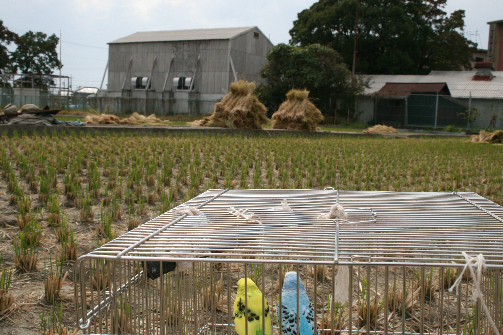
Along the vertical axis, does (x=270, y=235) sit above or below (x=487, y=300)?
above

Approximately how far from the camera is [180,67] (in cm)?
3284

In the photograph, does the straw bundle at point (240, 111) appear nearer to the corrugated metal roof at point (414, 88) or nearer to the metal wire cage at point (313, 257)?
the metal wire cage at point (313, 257)

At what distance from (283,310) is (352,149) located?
9.46 m

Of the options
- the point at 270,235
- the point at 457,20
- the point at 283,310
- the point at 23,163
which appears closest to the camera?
the point at 283,310

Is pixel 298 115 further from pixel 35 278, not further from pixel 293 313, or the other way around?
pixel 293 313

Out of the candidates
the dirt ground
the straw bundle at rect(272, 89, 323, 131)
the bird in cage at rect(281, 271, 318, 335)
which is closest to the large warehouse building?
the straw bundle at rect(272, 89, 323, 131)

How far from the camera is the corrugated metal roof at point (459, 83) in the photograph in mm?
29391

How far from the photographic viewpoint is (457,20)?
38594 millimetres

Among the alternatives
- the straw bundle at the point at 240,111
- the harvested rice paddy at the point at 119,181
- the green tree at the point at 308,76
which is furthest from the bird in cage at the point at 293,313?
the green tree at the point at 308,76

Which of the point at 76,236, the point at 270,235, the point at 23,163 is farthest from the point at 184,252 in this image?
the point at 23,163

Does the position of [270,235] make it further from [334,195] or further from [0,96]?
[0,96]

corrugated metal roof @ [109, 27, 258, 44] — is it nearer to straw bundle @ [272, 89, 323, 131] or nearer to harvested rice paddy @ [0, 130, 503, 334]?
straw bundle @ [272, 89, 323, 131]

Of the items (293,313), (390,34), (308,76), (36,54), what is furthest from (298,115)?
(36,54)

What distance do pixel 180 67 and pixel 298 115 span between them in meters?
17.9
